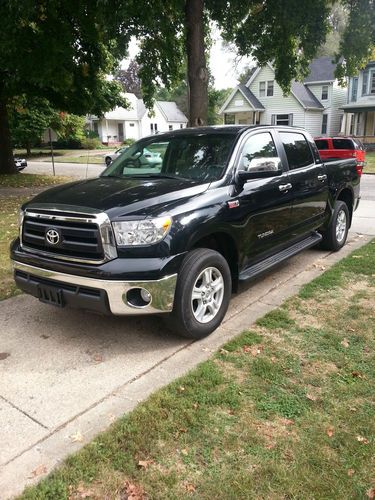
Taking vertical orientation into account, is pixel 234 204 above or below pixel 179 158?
below

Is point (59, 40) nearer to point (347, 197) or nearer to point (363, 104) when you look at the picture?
point (347, 197)

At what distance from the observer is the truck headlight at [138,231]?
348 cm

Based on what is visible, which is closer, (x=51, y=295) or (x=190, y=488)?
(x=190, y=488)

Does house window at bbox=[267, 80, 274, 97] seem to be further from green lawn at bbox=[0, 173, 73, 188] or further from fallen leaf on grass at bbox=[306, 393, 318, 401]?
fallen leaf on grass at bbox=[306, 393, 318, 401]

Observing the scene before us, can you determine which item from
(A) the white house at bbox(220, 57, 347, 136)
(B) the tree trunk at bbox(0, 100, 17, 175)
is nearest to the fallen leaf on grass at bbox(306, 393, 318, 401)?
(B) the tree trunk at bbox(0, 100, 17, 175)

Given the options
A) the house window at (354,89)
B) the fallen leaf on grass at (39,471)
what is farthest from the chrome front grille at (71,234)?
the house window at (354,89)

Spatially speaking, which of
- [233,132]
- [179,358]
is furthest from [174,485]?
[233,132]

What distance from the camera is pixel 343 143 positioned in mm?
17531

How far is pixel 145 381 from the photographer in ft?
11.2

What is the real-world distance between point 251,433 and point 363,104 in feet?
115

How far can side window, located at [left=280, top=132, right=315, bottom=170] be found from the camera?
5.41 metres

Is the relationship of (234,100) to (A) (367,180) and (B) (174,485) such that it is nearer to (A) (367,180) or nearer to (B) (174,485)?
(A) (367,180)

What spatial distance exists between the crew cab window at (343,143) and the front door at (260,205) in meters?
13.6

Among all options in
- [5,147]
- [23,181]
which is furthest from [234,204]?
[5,147]
